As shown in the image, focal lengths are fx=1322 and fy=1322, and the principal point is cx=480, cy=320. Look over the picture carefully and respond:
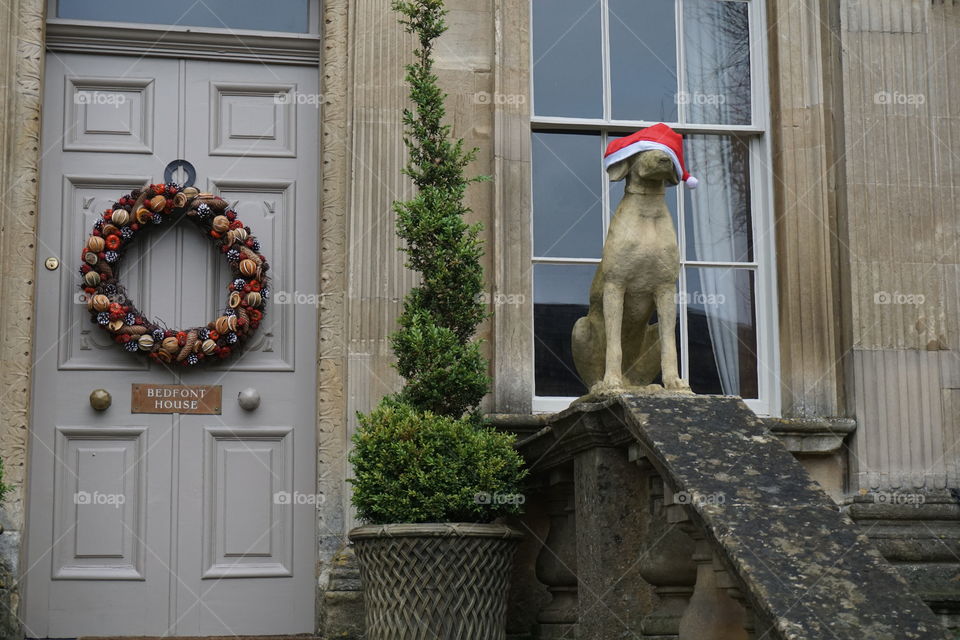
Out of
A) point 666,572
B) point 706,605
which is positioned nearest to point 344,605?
point 666,572

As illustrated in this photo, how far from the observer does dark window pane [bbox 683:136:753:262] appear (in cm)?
765

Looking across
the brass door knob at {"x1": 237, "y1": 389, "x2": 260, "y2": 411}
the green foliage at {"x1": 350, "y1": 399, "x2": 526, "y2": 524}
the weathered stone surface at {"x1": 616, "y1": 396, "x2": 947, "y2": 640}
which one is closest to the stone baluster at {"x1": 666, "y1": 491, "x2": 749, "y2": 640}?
the weathered stone surface at {"x1": 616, "y1": 396, "x2": 947, "y2": 640}

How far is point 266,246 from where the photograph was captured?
7340 mm

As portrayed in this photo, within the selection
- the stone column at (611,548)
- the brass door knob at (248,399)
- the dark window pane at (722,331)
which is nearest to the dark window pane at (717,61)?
the dark window pane at (722,331)

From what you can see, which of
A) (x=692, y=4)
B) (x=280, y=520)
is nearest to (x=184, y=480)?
(x=280, y=520)

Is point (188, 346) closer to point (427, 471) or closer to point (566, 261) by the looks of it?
point (427, 471)

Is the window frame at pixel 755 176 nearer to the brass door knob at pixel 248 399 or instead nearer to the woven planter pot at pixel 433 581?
the brass door knob at pixel 248 399

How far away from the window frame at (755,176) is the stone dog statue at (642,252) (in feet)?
4.55

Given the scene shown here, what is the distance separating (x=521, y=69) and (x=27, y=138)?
106 inches

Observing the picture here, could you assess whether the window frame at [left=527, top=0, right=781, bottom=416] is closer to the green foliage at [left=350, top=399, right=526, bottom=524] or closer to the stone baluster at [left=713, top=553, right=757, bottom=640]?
the green foliage at [left=350, top=399, right=526, bottom=524]

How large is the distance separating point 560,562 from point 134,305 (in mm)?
2760

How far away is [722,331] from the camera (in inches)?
299

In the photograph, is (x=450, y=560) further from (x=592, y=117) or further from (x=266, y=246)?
(x=592, y=117)

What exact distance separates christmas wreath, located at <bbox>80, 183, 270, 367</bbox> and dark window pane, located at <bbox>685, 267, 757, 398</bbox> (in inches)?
96.1
